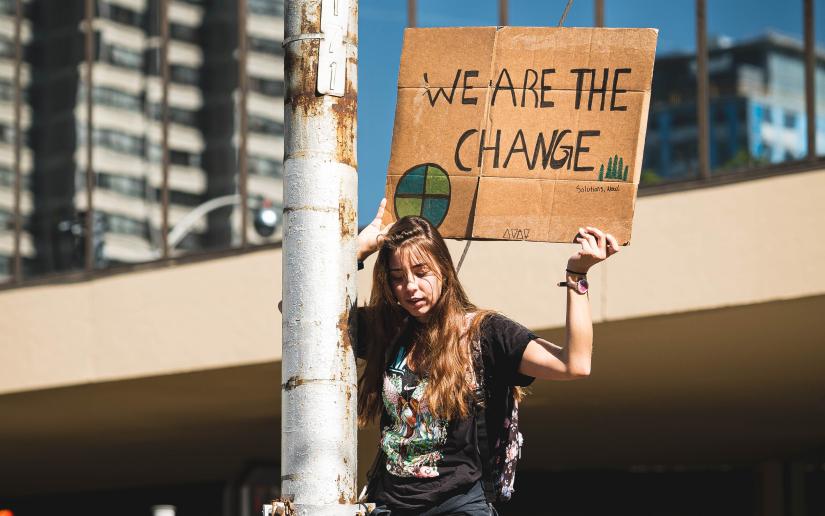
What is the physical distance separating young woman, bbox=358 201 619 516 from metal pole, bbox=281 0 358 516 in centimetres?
23

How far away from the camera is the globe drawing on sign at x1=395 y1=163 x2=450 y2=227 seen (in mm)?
4293

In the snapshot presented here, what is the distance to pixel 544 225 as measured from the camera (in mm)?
4191

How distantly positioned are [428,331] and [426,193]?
1.92 ft

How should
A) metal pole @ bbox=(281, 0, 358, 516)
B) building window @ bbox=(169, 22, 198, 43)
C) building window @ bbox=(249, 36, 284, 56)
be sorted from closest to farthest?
metal pole @ bbox=(281, 0, 358, 516), building window @ bbox=(249, 36, 284, 56), building window @ bbox=(169, 22, 198, 43)

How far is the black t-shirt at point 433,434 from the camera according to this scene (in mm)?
3768

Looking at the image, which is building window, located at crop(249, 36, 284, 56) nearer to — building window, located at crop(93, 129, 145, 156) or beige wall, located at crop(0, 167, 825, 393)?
building window, located at crop(93, 129, 145, 156)

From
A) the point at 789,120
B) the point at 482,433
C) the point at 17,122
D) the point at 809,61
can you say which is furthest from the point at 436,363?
the point at 17,122

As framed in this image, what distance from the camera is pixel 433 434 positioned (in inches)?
149

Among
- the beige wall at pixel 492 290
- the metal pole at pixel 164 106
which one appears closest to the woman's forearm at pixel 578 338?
the beige wall at pixel 492 290

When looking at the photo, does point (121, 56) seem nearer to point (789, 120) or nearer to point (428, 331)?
point (789, 120)

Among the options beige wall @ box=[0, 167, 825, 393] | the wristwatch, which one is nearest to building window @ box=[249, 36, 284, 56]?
beige wall @ box=[0, 167, 825, 393]

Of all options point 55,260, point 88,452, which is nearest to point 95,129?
point 55,260

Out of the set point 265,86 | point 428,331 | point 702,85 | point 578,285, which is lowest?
point 428,331

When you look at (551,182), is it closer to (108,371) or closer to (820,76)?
(820,76)
